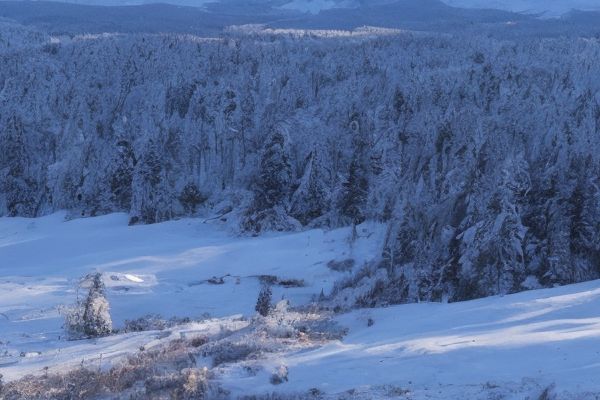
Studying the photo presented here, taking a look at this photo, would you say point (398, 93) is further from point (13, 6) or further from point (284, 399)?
point (13, 6)

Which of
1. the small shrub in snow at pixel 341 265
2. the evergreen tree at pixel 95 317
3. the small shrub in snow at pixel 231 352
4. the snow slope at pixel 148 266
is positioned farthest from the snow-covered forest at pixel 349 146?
the small shrub in snow at pixel 231 352

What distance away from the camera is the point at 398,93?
1024 inches

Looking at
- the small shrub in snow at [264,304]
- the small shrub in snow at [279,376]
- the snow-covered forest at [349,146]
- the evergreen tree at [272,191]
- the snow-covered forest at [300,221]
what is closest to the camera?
the small shrub in snow at [279,376]

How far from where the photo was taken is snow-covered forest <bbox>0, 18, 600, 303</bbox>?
14.3 metres

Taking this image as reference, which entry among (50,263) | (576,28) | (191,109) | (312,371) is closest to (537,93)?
(191,109)

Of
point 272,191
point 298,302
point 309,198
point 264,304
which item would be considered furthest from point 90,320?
point 309,198

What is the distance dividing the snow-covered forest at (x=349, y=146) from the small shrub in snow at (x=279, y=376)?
20.0ft

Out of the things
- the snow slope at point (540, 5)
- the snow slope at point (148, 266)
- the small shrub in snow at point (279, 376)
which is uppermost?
the snow slope at point (540, 5)

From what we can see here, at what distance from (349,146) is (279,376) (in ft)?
55.1

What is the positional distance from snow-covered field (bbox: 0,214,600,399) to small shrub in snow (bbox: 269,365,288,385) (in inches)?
2.7

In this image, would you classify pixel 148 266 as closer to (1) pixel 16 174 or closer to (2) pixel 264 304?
(2) pixel 264 304

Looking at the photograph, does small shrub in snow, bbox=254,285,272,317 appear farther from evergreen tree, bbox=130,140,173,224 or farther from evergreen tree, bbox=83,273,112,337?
evergreen tree, bbox=130,140,173,224

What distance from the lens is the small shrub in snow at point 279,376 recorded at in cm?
719

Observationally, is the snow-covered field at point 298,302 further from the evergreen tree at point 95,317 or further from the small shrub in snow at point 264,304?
the small shrub in snow at point 264,304
